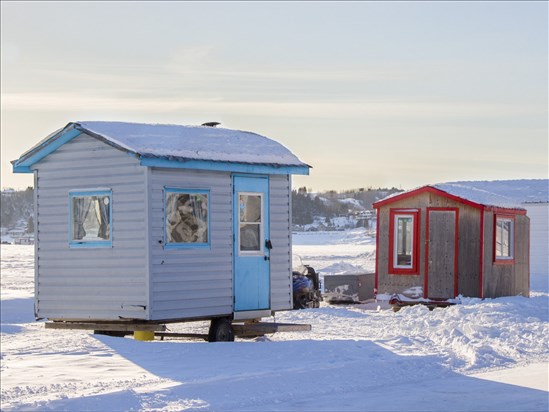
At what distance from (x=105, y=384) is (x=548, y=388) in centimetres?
528

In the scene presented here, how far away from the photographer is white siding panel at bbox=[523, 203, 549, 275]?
33.2 m

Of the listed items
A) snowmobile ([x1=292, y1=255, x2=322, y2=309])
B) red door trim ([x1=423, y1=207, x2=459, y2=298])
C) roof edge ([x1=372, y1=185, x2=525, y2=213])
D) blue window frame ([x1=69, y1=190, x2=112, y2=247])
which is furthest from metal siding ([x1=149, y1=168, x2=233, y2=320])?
red door trim ([x1=423, y1=207, x2=459, y2=298])

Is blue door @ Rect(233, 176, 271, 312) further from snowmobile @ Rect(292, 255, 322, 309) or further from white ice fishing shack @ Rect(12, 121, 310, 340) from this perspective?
snowmobile @ Rect(292, 255, 322, 309)

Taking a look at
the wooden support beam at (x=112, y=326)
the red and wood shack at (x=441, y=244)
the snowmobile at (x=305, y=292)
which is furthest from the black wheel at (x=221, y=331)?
the red and wood shack at (x=441, y=244)

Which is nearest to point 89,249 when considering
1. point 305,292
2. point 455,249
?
point 305,292

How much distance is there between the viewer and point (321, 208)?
96688 millimetres

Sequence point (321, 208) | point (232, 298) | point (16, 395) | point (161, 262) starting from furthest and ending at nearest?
point (321, 208) < point (232, 298) < point (161, 262) < point (16, 395)

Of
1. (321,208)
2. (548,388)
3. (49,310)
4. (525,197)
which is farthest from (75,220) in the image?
(321,208)

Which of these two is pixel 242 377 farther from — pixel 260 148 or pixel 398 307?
pixel 398 307

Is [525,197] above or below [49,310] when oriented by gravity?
above

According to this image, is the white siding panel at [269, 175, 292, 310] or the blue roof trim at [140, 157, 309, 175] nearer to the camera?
the blue roof trim at [140, 157, 309, 175]

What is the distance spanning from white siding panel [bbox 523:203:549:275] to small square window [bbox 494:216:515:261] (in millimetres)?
8386

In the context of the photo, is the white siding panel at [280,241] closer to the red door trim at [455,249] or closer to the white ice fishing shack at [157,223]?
the white ice fishing shack at [157,223]

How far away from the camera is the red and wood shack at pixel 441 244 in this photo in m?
23.5
